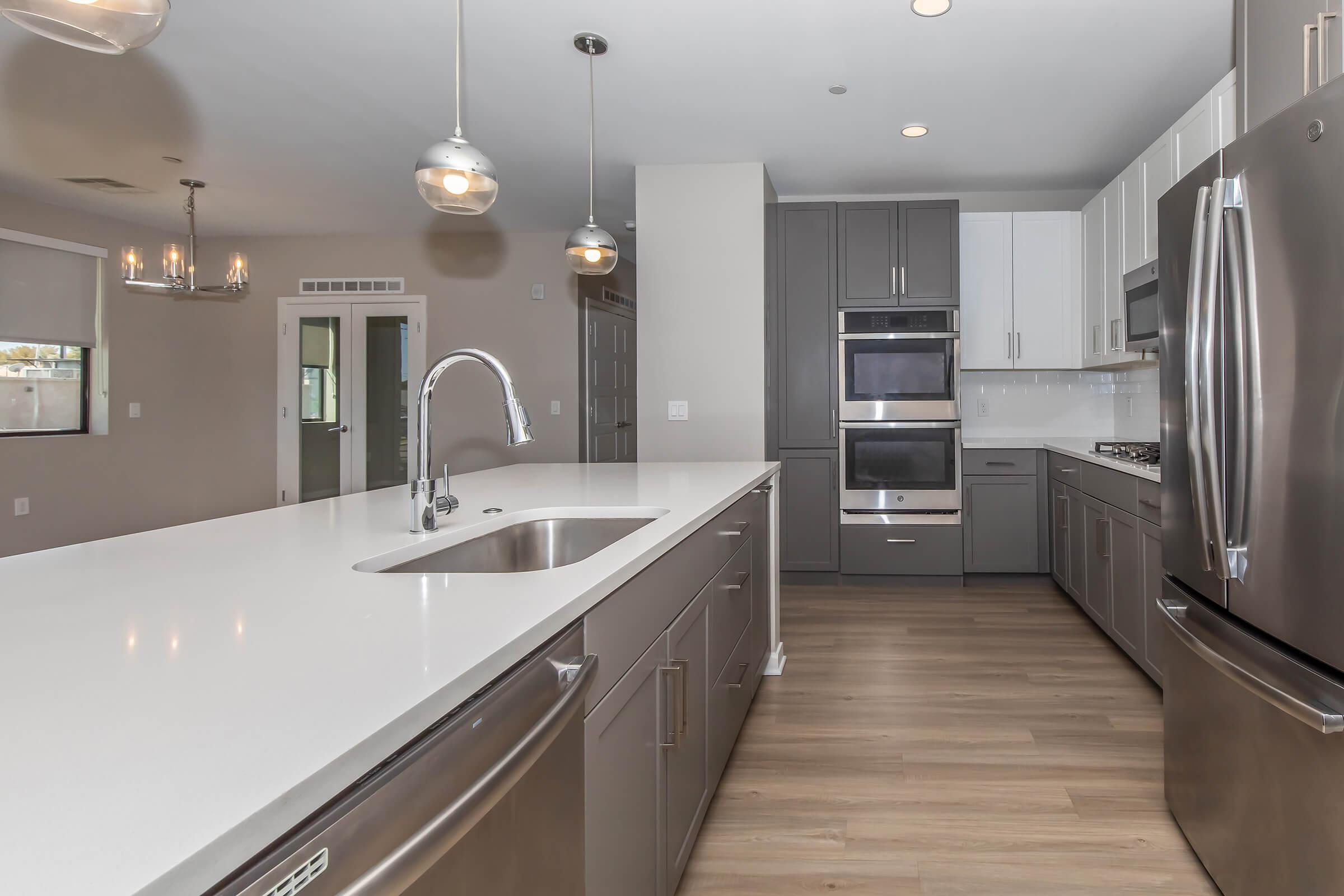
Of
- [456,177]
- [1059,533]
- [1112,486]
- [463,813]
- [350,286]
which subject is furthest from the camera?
[350,286]

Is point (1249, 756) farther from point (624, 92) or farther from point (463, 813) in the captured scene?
point (624, 92)

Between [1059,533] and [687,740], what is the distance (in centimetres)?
343

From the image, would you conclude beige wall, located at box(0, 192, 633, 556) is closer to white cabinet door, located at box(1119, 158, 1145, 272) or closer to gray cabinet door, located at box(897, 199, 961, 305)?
gray cabinet door, located at box(897, 199, 961, 305)

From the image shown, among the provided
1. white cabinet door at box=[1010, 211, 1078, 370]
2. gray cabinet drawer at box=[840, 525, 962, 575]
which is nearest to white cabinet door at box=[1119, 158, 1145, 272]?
white cabinet door at box=[1010, 211, 1078, 370]

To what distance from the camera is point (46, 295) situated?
5.46 metres

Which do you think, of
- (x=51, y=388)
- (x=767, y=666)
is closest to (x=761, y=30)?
(x=767, y=666)

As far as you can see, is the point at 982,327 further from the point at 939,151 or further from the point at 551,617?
the point at 551,617

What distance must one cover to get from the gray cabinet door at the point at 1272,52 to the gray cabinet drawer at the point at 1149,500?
A: 1201 millimetres

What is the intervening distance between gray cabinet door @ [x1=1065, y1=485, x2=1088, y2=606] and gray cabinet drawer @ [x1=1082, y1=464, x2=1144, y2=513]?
190mm

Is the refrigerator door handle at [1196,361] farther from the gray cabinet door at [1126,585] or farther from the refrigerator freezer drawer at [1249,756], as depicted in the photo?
the gray cabinet door at [1126,585]

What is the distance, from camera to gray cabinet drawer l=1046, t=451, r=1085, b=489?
3.92 meters

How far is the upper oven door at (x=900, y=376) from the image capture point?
468 cm

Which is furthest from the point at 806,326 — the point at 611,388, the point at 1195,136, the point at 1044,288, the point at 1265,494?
the point at 1265,494

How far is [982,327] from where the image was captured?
4832mm
